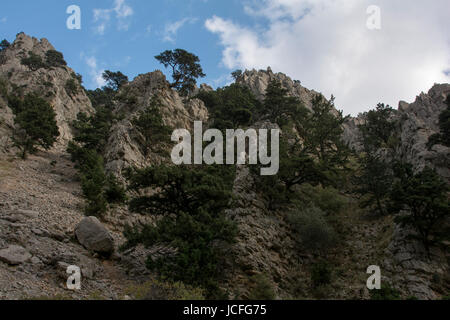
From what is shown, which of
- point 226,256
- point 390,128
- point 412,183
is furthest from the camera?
point 390,128

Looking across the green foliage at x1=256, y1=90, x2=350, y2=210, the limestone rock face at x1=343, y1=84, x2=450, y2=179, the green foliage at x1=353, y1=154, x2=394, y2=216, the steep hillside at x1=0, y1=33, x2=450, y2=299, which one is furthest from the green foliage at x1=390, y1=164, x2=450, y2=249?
the limestone rock face at x1=343, y1=84, x2=450, y2=179

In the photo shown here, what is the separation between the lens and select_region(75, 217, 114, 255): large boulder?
15344 mm

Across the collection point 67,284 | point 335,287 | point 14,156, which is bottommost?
point 335,287

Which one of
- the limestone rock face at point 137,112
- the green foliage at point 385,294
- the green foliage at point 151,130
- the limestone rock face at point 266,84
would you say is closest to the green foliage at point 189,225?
the green foliage at point 385,294

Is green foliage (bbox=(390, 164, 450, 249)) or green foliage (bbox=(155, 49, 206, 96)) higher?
green foliage (bbox=(155, 49, 206, 96))

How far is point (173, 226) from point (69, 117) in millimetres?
42957

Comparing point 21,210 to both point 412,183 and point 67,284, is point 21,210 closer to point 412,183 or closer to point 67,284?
point 67,284

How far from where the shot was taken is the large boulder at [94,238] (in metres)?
15.3

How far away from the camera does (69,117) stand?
47750 mm

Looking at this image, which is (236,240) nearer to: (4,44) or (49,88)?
(49,88)

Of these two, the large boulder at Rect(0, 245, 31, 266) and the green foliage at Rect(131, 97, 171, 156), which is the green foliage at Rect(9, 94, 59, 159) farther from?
the large boulder at Rect(0, 245, 31, 266)

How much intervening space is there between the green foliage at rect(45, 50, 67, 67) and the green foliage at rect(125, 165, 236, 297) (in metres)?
66.2

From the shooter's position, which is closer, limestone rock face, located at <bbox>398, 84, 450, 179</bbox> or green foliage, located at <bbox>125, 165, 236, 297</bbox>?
green foliage, located at <bbox>125, 165, 236, 297</bbox>
